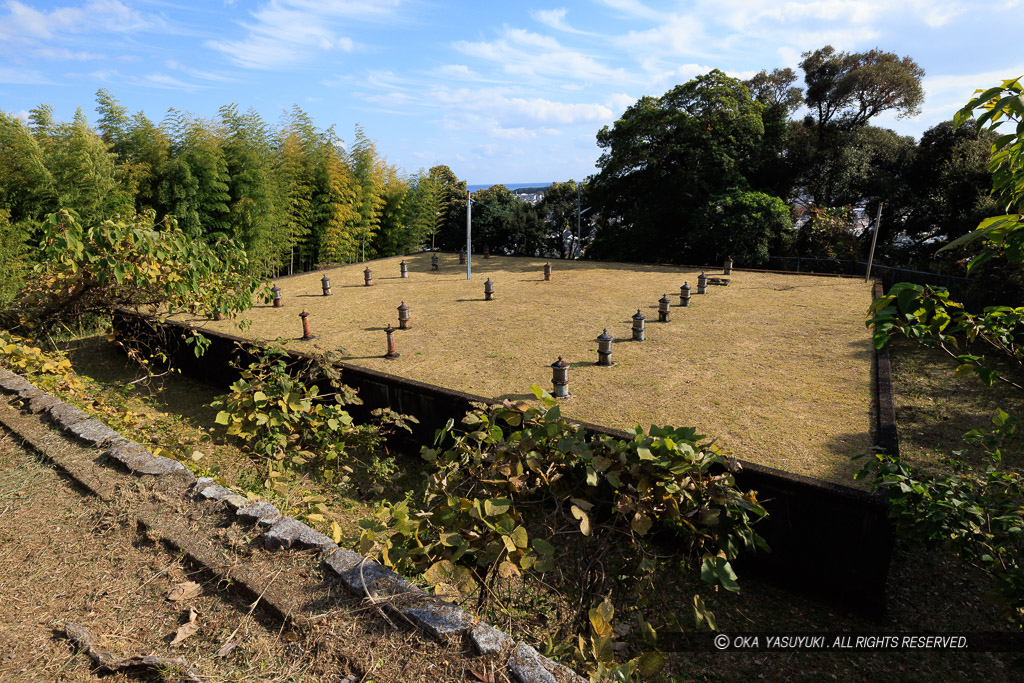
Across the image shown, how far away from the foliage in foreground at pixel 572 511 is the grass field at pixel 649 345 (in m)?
3.31

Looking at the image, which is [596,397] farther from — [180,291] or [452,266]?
[452,266]

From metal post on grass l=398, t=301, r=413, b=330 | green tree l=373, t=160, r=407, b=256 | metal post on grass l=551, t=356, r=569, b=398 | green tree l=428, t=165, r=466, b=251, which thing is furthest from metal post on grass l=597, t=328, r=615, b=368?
green tree l=428, t=165, r=466, b=251

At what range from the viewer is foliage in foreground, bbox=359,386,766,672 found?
1.74 m

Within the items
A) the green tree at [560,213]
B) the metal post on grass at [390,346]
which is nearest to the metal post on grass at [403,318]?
the metal post on grass at [390,346]

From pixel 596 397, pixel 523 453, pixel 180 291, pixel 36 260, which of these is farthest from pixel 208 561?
pixel 36 260

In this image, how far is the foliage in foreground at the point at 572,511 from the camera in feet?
5.71

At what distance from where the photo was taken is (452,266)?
16562mm

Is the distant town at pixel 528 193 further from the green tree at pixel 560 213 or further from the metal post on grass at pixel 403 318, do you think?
the metal post on grass at pixel 403 318

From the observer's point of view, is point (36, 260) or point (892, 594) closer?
point (892, 594)

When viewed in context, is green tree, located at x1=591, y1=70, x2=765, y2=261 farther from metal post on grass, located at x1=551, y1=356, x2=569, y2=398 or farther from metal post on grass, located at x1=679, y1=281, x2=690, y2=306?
metal post on grass, located at x1=551, y1=356, x2=569, y2=398

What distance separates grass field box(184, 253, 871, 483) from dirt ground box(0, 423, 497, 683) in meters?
3.92

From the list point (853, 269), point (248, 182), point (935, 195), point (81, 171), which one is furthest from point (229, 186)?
point (935, 195)

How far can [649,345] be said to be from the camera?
8.43 m

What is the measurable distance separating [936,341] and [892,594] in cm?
245
